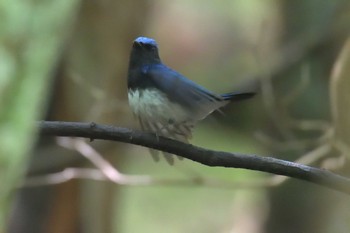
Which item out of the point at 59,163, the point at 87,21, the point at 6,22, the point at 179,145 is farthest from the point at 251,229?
the point at 6,22

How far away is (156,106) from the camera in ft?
1.89

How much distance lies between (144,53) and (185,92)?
0.20 ft

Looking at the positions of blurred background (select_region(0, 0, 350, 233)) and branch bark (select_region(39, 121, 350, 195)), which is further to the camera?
blurred background (select_region(0, 0, 350, 233))

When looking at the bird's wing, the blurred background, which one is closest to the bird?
the bird's wing

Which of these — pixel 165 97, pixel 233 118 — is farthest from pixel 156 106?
pixel 233 118

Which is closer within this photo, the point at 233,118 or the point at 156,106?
the point at 156,106

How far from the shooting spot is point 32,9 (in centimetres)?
32

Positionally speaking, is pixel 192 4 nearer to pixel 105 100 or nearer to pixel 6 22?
pixel 105 100

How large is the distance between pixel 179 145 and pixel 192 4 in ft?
4.33

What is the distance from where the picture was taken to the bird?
549 millimetres

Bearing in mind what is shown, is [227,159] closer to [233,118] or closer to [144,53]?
[144,53]

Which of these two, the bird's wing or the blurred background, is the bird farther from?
the blurred background

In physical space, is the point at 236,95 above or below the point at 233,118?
above

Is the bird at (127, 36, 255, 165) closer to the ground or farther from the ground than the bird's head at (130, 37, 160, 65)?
closer to the ground
